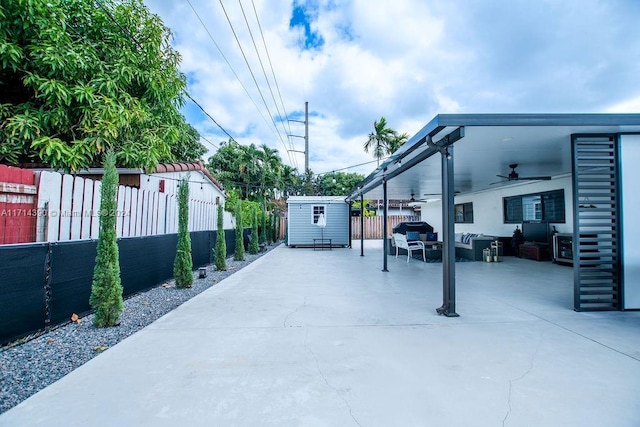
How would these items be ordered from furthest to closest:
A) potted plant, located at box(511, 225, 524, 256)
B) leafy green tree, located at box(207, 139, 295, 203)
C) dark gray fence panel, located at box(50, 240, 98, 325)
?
leafy green tree, located at box(207, 139, 295, 203) → potted plant, located at box(511, 225, 524, 256) → dark gray fence panel, located at box(50, 240, 98, 325)

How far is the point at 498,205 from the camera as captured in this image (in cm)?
1105

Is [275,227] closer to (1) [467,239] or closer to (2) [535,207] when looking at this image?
(1) [467,239]

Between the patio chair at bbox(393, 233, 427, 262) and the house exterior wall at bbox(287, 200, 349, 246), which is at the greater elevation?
the house exterior wall at bbox(287, 200, 349, 246)

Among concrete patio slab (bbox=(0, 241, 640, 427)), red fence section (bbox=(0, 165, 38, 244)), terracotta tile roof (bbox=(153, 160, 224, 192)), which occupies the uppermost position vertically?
terracotta tile roof (bbox=(153, 160, 224, 192))

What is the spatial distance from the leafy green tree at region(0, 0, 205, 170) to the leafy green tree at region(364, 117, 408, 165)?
59.2ft

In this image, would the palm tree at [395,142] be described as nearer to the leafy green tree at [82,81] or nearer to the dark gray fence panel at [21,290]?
the leafy green tree at [82,81]

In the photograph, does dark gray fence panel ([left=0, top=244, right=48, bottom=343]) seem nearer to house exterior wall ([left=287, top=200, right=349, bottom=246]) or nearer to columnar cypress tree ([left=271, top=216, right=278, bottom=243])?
house exterior wall ([left=287, top=200, right=349, bottom=246])

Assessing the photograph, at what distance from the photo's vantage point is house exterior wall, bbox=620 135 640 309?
3957 millimetres

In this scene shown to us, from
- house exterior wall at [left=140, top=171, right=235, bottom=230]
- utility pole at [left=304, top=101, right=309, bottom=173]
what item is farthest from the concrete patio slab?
utility pole at [left=304, top=101, right=309, bottom=173]

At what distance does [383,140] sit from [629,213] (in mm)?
19666

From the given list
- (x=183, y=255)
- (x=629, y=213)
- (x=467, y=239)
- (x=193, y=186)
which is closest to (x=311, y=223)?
(x=193, y=186)

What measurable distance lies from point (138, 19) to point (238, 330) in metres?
6.61

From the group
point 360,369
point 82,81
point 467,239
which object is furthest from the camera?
point 467,239

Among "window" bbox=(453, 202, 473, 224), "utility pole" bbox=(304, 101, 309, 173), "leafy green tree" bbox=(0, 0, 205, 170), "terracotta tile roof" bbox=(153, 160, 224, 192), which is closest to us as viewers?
"leafy green tree" bbox=(0, 0, 205, 170)
